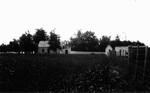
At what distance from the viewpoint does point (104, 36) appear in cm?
9712

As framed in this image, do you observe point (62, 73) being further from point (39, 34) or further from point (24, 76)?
point (39, 34)

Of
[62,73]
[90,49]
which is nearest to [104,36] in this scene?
[90,49]

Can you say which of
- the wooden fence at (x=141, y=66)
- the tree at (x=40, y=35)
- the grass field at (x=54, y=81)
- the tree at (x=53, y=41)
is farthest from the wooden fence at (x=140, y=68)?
the tree at (x=40, y=35)

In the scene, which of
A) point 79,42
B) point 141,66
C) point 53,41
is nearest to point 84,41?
point 79,42

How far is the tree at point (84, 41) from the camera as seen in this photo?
280 feet

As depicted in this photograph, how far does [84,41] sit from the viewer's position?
9006cm

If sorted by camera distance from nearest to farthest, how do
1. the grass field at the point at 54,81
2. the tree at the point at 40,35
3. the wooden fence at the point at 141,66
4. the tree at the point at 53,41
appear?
1. the wooden fence at the point at 141,66
2. the grass field at the point at 54,81
3. the tree at the point at 53,41
4. the tree at the point at 40,35

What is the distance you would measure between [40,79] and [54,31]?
Answer: 5466 cm

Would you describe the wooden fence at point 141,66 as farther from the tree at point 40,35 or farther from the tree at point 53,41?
the tree at point 40,35

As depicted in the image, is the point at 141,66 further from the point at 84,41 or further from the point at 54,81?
the point at 84,41

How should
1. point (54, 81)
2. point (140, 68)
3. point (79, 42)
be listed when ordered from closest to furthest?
point (140, 68) → point (54, 81) → point (79, 42)

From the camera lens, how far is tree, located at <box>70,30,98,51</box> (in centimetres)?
8531

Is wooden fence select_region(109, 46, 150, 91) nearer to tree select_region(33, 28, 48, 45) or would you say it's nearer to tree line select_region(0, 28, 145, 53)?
tree line select_region(0, 28, 145, 53)

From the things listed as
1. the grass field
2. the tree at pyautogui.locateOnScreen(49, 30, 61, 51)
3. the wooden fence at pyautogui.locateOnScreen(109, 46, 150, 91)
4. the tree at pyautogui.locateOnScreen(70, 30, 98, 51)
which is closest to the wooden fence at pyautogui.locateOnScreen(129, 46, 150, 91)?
the wooden fence at pyautogui.locateOnScreen(109, 46, 150, 91)
